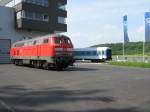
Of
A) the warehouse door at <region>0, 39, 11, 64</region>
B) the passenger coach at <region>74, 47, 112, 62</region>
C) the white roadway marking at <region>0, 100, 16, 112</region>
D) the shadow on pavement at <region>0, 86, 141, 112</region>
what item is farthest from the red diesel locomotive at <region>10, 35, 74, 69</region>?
the passenger coach at <region>74, 47, 112, 62</region>

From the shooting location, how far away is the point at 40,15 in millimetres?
57156

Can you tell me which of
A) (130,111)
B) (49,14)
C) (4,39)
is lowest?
(130,111)

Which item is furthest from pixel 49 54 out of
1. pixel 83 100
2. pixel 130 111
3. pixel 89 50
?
pixel 89 50

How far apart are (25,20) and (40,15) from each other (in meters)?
3.33

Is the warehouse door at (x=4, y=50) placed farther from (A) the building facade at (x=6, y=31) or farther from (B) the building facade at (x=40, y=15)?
(B) the building facade at (x=40, y=15)

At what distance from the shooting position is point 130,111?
10.7 meters

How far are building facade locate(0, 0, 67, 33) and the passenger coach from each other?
35.1 ft

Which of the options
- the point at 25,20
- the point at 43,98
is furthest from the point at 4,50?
the point at 43,98

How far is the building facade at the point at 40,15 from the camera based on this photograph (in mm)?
54812

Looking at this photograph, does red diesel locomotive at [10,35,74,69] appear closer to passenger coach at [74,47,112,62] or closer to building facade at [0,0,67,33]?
building facade at [0,0,67,33]

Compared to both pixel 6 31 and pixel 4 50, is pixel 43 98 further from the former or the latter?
pixel 4 50

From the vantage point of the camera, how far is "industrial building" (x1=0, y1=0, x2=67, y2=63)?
181 ft

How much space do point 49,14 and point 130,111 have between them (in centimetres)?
4866

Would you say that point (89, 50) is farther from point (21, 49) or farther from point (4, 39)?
point (21, 49)
